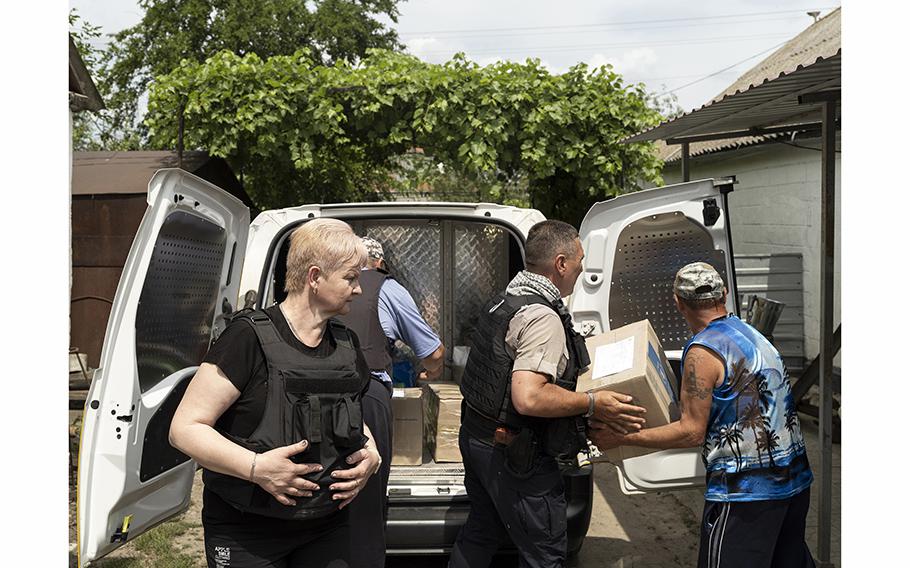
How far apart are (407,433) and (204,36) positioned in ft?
85.4

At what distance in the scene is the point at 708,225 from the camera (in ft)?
13.8

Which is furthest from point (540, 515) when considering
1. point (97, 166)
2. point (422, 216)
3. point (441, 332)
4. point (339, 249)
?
point (97, 166)

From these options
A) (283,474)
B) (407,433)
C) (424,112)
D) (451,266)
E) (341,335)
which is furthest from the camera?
(424,112)

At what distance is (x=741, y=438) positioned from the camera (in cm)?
323

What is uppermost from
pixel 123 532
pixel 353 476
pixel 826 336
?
pixel 826 336

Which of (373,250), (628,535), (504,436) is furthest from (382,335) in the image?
(628,535)

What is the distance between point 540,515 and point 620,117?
6.51m

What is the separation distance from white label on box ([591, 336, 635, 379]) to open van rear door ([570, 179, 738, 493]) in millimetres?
614

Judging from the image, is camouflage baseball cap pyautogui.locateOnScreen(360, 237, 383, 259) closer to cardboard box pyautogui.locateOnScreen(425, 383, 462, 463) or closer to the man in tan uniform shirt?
the man in tan uniform shirt

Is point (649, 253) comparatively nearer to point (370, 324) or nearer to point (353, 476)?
point (370, 324)

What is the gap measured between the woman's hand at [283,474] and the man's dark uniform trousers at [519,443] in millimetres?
1161

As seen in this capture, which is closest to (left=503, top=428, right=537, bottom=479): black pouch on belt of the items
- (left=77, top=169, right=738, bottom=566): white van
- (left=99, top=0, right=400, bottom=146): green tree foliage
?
(left=77, top=169, right=738, bottom=566): white van

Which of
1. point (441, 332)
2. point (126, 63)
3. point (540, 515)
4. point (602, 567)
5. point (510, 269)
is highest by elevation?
point (126, 63)

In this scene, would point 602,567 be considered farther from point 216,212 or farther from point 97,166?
point 97,166
